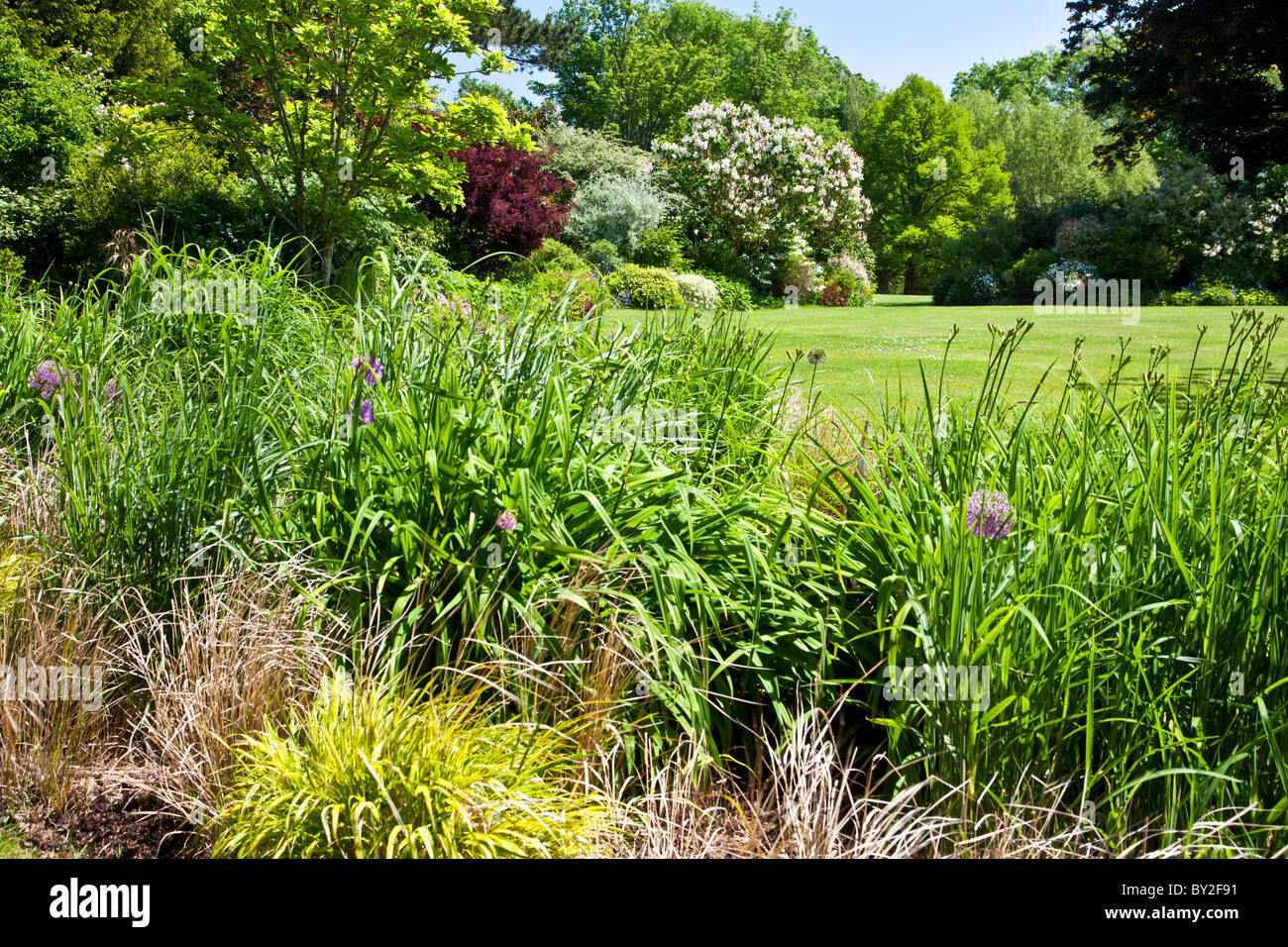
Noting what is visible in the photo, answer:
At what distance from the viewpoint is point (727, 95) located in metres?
44.6

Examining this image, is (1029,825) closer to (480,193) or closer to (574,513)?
(574,513)

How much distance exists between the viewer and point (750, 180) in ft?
76.9

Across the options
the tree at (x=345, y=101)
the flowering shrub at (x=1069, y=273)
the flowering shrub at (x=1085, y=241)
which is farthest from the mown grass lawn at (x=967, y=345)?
the flowering shrub at (x=1085, y=241)

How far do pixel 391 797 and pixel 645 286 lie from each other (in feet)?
48.7

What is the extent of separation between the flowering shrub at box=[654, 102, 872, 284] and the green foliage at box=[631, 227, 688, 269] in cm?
245

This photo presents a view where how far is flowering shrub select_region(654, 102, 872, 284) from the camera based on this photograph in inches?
922

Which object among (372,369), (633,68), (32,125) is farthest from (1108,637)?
(633,68)

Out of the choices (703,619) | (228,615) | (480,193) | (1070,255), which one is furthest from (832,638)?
(1070,255)

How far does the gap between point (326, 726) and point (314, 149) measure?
1154cm

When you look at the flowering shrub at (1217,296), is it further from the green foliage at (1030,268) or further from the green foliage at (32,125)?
the green foliage at (32,125)

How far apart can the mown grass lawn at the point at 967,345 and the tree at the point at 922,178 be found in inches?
892

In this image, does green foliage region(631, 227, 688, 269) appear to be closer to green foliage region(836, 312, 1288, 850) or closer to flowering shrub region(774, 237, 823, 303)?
flowering shrub region(774, 237, 823, 303)

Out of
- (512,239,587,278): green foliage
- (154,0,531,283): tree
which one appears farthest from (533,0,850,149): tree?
(154,0,531,283): tree

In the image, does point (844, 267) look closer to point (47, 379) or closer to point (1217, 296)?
point (1217, 296)
